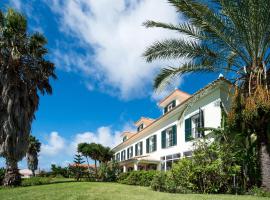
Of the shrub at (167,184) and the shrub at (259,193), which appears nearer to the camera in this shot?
the shrub at (259,193)

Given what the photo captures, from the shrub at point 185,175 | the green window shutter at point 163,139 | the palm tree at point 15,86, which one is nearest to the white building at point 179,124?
the green window shutter at point 163,139

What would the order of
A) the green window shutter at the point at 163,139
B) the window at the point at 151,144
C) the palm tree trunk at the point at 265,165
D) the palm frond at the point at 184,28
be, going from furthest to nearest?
the window at the point at 151,144 < the green window shutter at the point at 163,139 < the palm frond at the point at 184,28 < the palm tree trunk at the point at 265,165

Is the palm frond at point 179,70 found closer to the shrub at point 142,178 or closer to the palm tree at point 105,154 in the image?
the shrub at point 142,178

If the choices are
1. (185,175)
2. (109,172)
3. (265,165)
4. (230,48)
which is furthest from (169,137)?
(230,48)

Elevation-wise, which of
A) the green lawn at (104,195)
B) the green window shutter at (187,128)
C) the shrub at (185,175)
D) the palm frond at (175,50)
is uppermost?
the palm frond at (175,50)

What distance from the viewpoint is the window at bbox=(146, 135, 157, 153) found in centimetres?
2838

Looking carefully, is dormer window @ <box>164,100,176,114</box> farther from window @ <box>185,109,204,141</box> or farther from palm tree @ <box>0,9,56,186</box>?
palm tree @ <box>0,9,56,186</box>

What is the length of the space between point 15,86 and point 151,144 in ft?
45.5

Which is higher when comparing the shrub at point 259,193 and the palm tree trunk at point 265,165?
the palm tree trunk at point 265,165

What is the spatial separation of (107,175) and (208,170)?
774 inches

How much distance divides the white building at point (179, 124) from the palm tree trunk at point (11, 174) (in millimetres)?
10867

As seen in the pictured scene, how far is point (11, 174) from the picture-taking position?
2173 centimetres

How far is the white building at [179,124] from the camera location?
17403mm

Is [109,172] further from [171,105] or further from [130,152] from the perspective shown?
[171,105]
